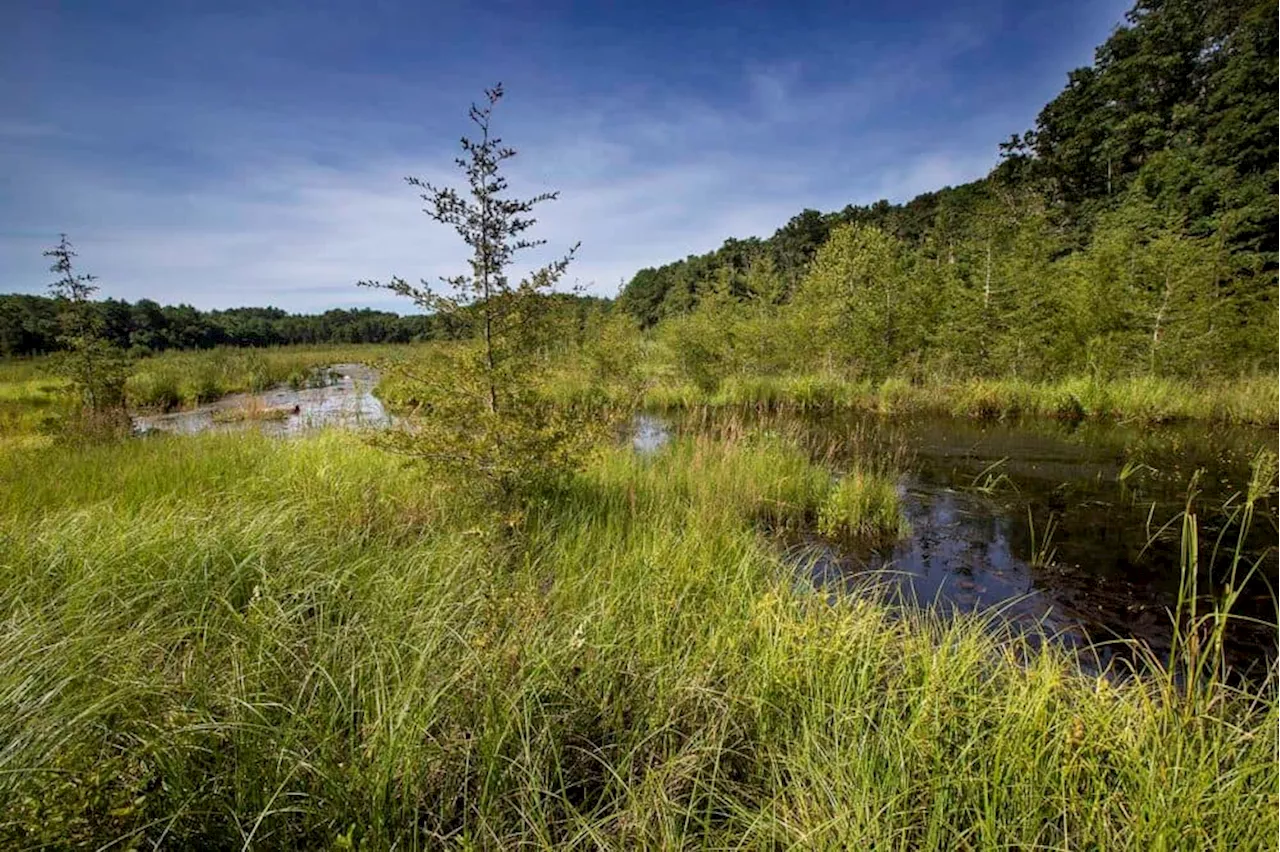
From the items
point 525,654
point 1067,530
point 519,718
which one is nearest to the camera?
point 519,718

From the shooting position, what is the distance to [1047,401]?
45.6ft

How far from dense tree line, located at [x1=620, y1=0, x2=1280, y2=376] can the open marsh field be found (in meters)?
14.2

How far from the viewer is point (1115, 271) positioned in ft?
52.4

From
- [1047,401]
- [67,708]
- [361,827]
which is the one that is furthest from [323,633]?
[1047,401]

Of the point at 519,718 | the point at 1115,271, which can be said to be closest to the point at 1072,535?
the point at 519,718

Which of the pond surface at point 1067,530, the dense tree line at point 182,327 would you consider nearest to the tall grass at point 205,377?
the dense tree line at point 182,327

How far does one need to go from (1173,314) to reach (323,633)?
20.4 m

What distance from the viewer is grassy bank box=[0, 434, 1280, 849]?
1.48m

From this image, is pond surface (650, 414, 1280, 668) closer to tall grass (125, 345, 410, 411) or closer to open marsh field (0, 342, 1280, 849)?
open marsh field (0, 342, 1280, 849)

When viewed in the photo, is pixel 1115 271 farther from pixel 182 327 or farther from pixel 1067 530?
pixel 182 327

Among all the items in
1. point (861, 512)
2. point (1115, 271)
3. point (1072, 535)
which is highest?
point (1115, 271)

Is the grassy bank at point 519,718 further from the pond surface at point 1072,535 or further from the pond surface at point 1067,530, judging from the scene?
the pond surface at point 1072,535

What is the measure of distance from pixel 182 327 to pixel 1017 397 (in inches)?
2387

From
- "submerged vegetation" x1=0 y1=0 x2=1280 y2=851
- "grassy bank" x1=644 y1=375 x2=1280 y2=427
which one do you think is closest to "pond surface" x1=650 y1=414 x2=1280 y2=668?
"submerged vegetation" x1=0 y1=0 x2=1280 y2=851
